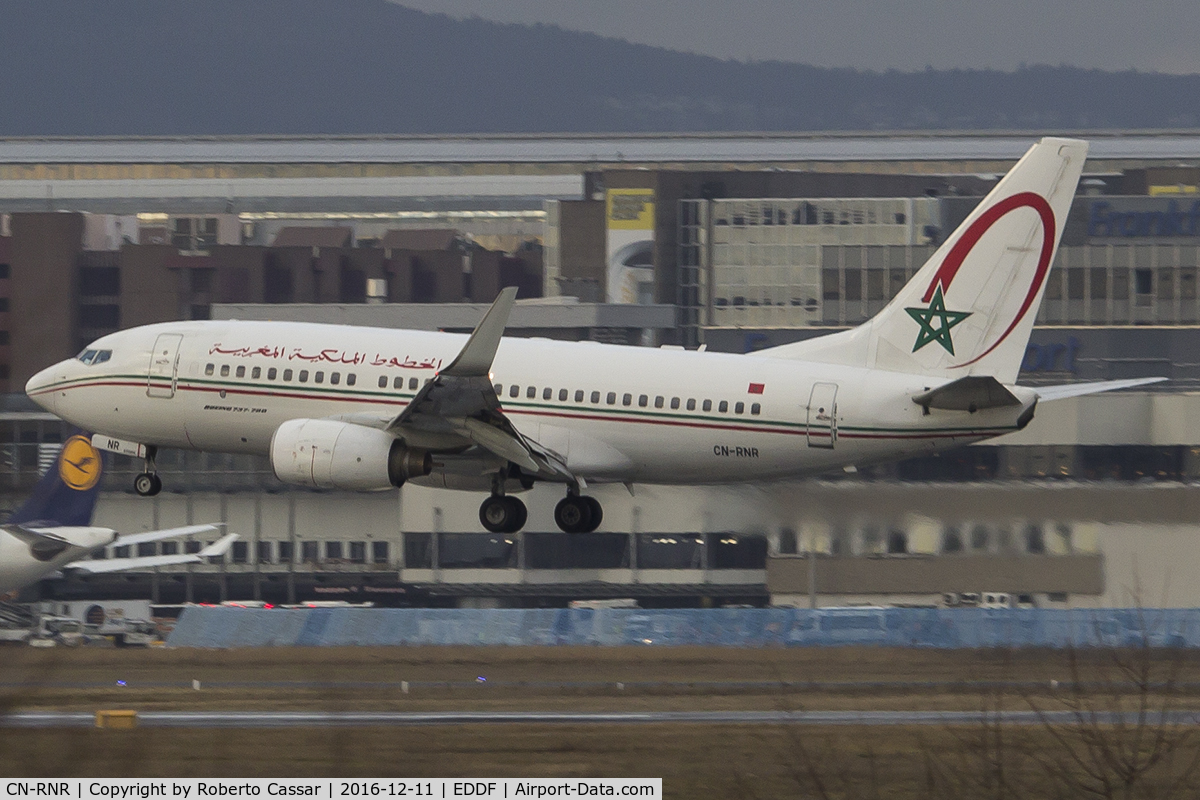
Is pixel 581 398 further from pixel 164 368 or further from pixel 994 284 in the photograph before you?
pixel 164 368

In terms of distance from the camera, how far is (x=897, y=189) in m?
141

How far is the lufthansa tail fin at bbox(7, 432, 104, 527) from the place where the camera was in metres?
49.5

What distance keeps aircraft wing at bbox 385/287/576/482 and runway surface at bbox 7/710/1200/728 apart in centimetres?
610

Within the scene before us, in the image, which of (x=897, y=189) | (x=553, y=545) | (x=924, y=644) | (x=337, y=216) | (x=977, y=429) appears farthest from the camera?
(x=337, y=216)

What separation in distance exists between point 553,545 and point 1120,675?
38424 mm

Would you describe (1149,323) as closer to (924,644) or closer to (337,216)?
(924,644)

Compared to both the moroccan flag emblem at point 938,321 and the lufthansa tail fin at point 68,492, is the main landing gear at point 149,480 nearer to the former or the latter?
the lufthansa tail fin at point 68,492

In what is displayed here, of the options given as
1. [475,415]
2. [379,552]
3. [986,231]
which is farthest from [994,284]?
[379,552]

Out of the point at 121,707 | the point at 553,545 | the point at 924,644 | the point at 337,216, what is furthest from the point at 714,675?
the point at 337,216

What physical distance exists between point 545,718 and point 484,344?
8.17m

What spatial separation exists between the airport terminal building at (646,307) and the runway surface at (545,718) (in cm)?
824

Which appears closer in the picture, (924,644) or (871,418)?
(871,418)

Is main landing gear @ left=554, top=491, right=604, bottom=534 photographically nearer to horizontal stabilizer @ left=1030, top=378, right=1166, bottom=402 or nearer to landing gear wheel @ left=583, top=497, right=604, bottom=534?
landing gear wheel @ left=583, top=497, right=604, bottom=534

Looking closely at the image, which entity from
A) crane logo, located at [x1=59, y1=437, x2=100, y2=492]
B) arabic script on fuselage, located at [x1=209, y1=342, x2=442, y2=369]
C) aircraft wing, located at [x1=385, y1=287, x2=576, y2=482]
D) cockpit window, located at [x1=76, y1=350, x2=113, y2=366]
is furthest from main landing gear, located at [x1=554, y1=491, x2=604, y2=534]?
crane logo, located at [x1=59, y1=437, x2=100, y2=492]
